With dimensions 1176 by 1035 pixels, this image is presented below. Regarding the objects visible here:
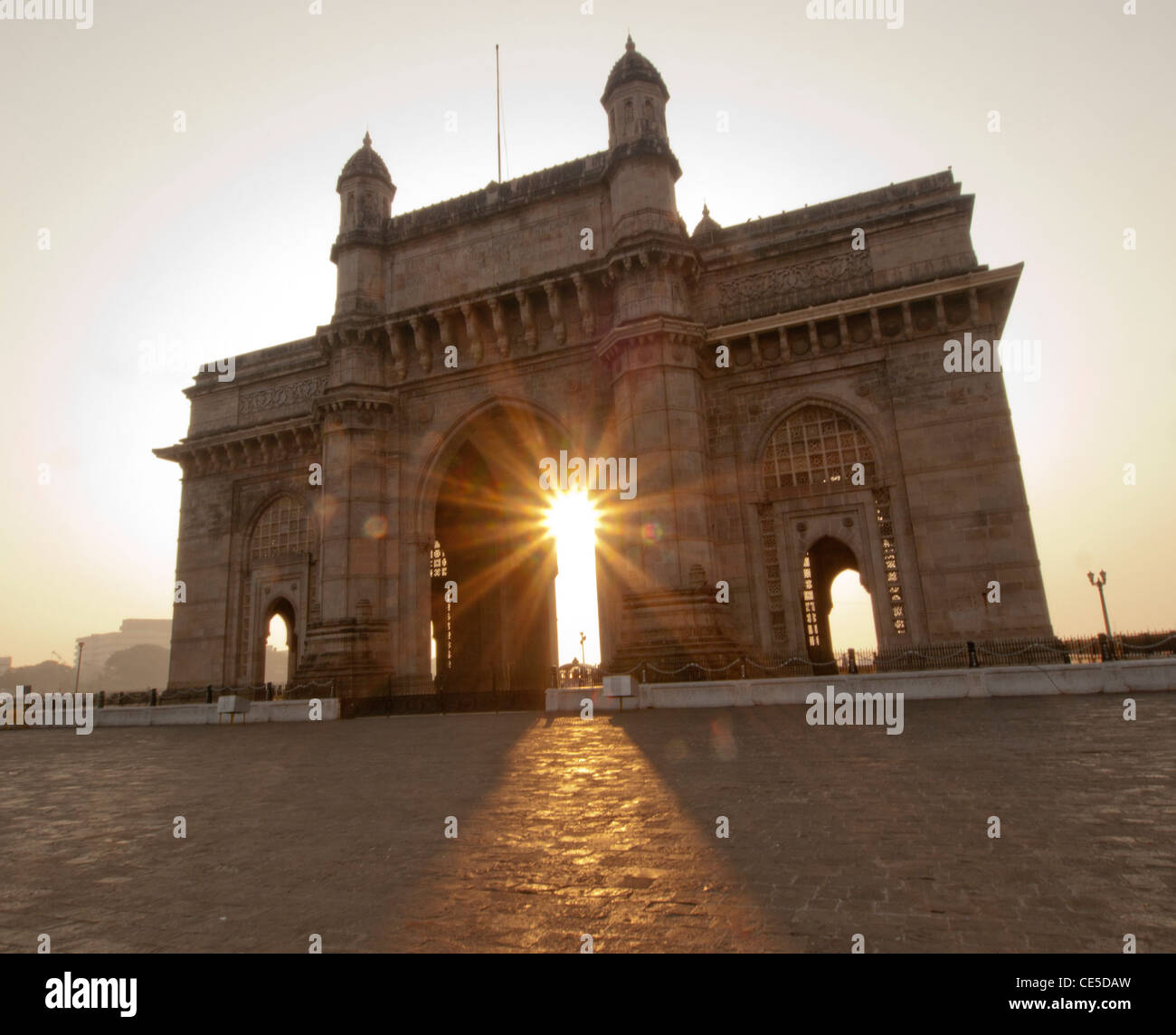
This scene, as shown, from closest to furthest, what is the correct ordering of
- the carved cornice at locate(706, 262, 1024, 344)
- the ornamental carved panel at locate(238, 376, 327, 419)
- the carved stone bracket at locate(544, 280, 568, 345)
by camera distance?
the carved cornice at locate(706, 262, 1024, 344), the carved stone bracket at locate(544, 280, 568, 345), the ornamental carved panel at locate(238, 376, 327, 419)

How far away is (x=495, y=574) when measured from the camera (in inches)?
1170

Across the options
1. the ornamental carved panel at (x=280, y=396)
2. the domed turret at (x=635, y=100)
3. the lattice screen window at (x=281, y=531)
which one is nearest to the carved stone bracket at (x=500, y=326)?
the domed turret at (x=635, y=100)

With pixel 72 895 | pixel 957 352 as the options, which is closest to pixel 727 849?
pixel 72 895

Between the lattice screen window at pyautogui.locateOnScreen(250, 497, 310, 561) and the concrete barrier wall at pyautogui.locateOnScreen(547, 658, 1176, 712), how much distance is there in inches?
612

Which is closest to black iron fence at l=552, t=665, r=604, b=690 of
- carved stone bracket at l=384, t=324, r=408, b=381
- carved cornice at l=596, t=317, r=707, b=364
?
carved cornice at l=596, t=317, r=707, b=364

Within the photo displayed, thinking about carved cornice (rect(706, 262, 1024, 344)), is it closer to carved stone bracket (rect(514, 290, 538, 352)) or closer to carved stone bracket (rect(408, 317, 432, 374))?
carved stone bracket (rect(514, 290, 538, 352))

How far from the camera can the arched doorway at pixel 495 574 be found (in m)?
28.5

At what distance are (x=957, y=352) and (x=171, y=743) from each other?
2035 centimetres

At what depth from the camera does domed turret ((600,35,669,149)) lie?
2184 cm

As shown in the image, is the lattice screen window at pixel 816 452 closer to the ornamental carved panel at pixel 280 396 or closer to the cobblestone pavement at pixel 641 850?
the cobblestone pavement at pixel 641 850

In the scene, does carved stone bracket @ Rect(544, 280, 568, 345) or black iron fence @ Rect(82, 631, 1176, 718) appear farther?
carved stone bracket @ Rect(544, 280, 568, 345)
